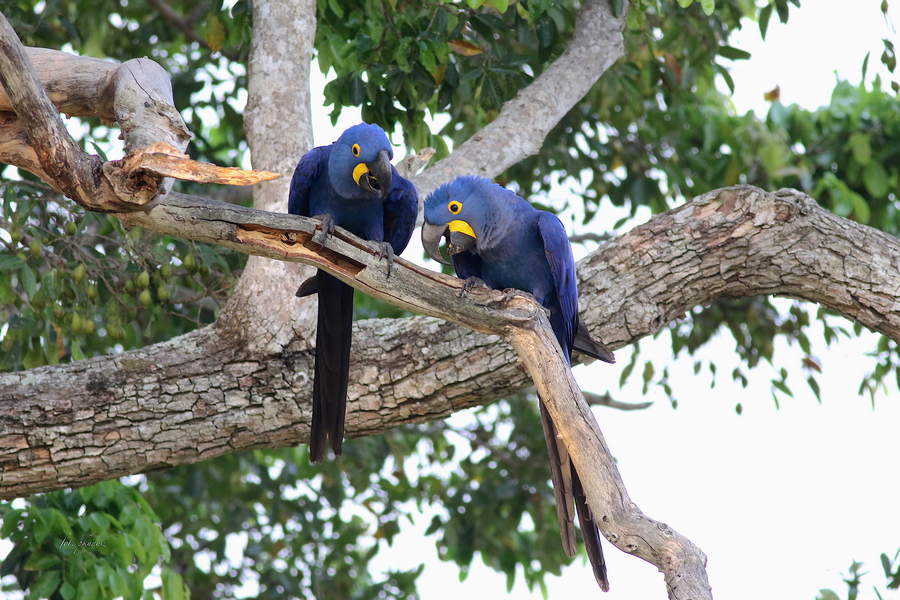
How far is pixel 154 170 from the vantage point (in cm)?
205

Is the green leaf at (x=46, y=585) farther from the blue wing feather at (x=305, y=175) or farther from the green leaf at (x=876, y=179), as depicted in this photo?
the green leaf at (x=876, y=179)

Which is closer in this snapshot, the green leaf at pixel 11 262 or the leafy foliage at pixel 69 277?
the green leaf at pixel 11 262

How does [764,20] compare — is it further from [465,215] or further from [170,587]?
[170,587]

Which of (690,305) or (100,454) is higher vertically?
(690,305)

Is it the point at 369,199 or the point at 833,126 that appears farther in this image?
the point at 833,126

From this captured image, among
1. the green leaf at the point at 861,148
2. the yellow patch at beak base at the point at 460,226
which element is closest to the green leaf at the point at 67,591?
the yellow patch at beak base at the point at 460,226

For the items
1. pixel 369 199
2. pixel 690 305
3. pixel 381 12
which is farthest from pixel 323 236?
pixel 381 12

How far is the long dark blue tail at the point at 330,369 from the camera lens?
2.93 m

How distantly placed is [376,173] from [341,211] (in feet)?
0.85

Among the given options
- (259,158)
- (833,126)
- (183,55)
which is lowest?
(259,158)

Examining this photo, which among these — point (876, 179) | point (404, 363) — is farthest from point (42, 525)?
point (876, 179)

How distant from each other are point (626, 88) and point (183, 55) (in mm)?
3112

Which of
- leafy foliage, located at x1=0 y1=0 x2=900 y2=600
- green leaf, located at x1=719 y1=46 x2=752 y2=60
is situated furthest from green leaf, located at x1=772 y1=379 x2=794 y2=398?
green leaf, located at x1=719 y1=46 x2=752 y2=60

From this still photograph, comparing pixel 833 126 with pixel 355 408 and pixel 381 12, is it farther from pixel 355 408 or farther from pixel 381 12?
pixel 355 408
